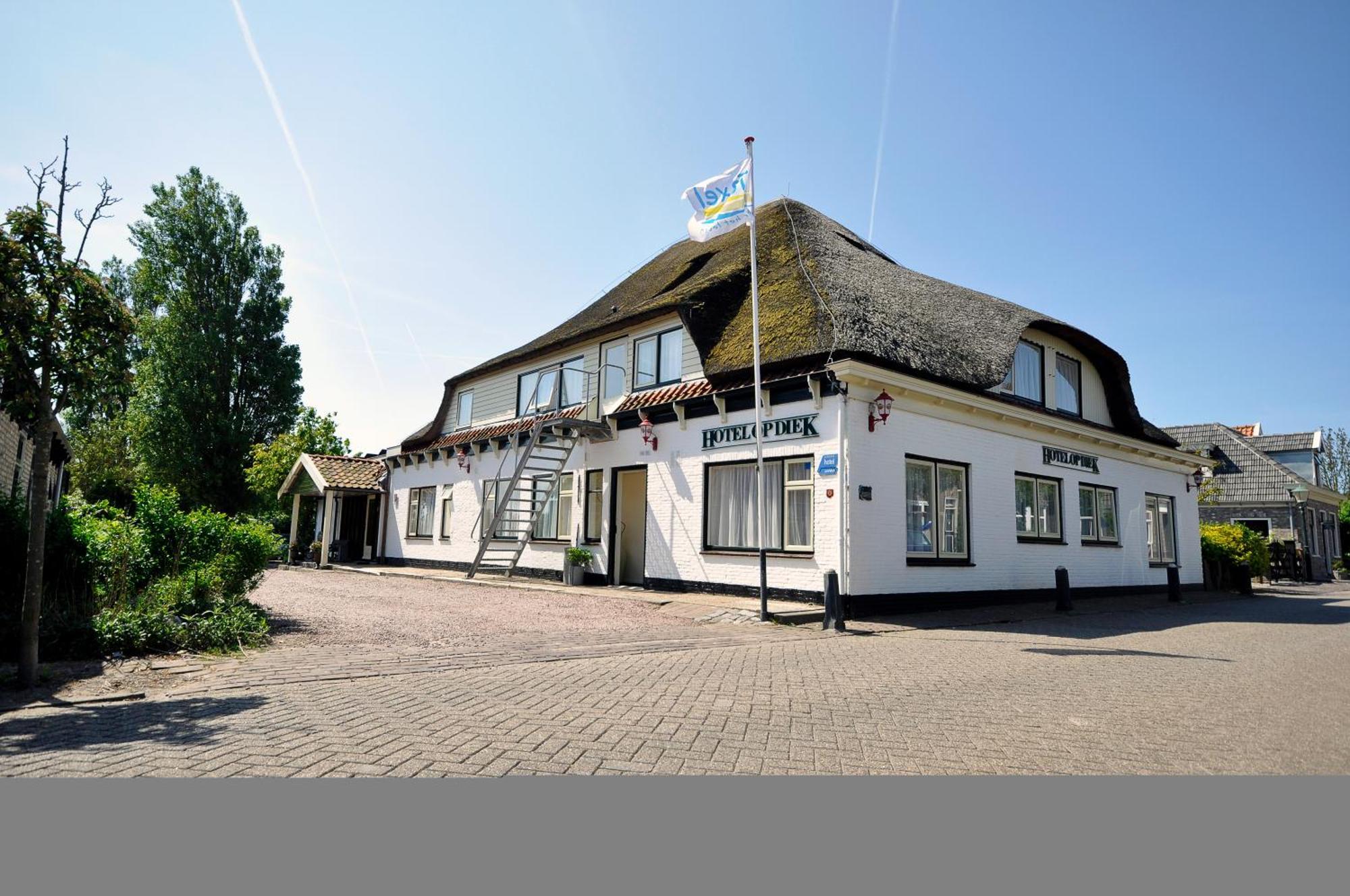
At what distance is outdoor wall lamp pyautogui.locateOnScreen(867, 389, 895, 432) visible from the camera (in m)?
12.2

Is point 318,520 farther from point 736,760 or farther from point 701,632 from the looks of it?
point 736,760

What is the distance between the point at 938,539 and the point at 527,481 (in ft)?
31.7

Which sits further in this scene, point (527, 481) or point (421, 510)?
point (421, 510)

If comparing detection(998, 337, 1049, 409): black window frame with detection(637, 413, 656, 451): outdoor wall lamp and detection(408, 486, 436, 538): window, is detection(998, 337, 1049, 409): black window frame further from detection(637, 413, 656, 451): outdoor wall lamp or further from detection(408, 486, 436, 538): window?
detection(408, 486, 436, 538): window

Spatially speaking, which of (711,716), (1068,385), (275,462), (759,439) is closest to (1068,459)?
(1068,385)

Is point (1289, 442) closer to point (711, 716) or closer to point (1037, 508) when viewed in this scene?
point (1037, 508)

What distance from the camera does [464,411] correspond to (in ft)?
76.5

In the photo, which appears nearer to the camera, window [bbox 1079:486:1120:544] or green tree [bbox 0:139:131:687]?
green tree [bbox 0:139:131:687]

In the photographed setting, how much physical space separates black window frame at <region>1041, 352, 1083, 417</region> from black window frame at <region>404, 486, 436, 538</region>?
16.6 m

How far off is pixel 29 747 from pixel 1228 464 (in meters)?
40.4

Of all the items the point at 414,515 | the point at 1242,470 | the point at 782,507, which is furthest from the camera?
the point at 1242,470

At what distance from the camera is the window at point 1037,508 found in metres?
15.5

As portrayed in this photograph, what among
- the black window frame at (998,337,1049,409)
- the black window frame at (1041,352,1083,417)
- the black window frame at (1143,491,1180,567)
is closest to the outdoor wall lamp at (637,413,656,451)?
the black window frame at (998,337,1049,409)

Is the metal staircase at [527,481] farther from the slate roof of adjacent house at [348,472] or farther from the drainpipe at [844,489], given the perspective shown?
the slate roof of adjacent house at [348,472]
